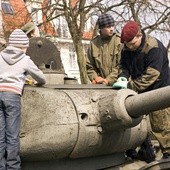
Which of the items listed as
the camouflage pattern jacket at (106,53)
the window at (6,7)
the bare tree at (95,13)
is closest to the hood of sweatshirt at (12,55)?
the camouflage pattern jacket at (106,53)

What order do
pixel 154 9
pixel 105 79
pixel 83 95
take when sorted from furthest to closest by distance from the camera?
1. pixel 154 9
2. pixel 105 79
3. pixel 83 95

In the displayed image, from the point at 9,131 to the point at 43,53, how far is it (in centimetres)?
194

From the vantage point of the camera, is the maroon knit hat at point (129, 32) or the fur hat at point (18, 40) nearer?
the fur hat at point (18, 40)

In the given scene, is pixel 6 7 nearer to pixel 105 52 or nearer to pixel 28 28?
pixel 28 28

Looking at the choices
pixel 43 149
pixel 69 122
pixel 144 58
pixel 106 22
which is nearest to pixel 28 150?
pixel 43 149

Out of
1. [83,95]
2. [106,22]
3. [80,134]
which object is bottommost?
[80,134]

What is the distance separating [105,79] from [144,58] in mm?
749

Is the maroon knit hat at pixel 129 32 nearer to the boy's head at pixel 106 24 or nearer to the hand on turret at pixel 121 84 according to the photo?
the hand on turret at pixel 121 84

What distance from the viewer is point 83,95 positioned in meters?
5.53

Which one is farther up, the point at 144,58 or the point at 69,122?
the point at 144,58

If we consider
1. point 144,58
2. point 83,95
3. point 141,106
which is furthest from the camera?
point 144,58

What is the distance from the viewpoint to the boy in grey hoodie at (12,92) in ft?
16.7

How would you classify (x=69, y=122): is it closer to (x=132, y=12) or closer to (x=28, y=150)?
(x=28, y=150)

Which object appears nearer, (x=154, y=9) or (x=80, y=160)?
(x=80, y=160)
